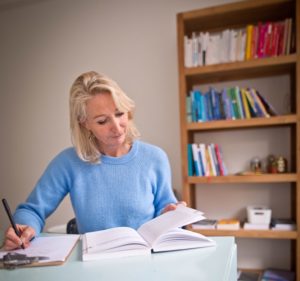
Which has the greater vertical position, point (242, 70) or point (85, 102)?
point (242, 70)

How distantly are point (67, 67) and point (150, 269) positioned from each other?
98.0 inches

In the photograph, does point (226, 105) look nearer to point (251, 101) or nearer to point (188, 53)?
point (251, 101)

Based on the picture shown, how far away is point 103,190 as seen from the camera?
117 cm

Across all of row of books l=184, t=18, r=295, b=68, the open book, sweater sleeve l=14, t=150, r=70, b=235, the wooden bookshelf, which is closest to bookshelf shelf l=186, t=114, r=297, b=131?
the wooden bookshelf

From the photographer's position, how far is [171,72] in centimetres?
241

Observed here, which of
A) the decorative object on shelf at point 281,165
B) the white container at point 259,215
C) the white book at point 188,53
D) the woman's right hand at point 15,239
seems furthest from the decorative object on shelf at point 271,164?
the woman's right hand at point 15,239

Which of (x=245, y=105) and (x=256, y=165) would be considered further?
(x=256, y=165)

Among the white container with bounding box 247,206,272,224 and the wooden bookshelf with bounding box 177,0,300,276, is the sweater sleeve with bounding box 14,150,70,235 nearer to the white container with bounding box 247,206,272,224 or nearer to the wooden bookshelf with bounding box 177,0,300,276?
the wooden bookshelf with bounding box 177,0,300,276

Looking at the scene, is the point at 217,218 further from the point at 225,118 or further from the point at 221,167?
the point at 225,118

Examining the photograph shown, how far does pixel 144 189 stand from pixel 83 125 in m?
0.41

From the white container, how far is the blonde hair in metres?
1.25

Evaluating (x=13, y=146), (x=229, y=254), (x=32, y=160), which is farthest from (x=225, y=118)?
(x=13, y=146)

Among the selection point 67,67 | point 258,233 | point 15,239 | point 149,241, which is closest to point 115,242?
point 149,241

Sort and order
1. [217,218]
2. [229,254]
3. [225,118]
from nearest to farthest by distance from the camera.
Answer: [229,254]
[225,118]
[217,218]
